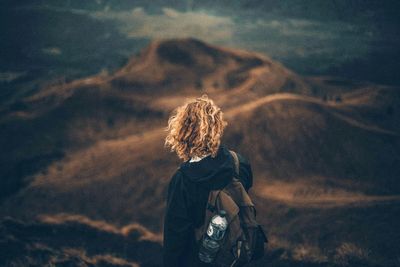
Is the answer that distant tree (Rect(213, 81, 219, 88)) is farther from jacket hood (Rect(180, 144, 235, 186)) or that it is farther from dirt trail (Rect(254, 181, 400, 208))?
jacket hood (Rect(180, 144, 235, 186))

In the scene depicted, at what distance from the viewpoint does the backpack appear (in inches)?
104

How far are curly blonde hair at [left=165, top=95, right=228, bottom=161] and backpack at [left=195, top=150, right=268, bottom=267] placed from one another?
30cm

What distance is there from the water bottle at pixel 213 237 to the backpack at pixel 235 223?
36 mm

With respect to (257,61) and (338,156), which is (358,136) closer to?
(338,156)

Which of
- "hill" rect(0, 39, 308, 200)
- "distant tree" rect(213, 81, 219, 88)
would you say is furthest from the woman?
"distant tree" rect(213, 81, 219, 88)

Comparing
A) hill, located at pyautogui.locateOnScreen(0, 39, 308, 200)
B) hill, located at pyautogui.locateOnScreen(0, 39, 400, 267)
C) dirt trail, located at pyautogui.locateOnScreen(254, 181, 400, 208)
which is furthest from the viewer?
hill, located at pyautogui.locateOnScreen(0, 39, 308, 200)

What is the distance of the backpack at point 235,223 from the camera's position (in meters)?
2.64

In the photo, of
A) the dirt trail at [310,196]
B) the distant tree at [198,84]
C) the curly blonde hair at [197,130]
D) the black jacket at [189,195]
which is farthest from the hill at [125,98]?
the curly blonde hair at [197,130]

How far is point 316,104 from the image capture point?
24.0 ft

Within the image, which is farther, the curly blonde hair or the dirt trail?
the dirt trail

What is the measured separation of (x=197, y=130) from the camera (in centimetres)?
266

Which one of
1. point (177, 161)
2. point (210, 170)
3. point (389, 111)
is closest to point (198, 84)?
point (177, 161)

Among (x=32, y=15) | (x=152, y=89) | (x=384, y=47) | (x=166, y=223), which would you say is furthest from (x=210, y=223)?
(x=32, y=15)

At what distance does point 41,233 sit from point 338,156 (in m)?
5.20
